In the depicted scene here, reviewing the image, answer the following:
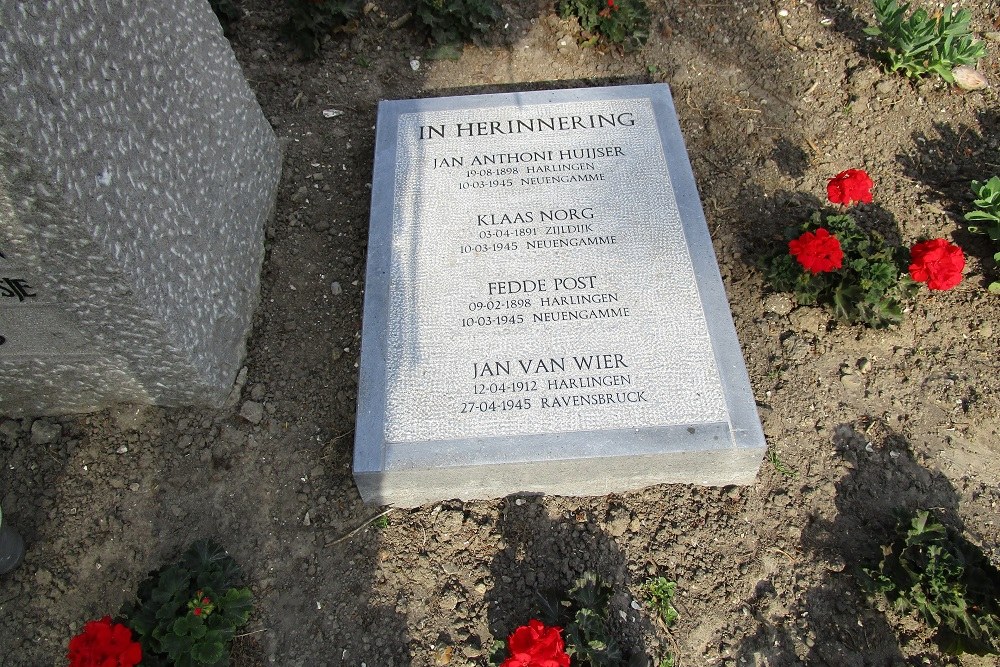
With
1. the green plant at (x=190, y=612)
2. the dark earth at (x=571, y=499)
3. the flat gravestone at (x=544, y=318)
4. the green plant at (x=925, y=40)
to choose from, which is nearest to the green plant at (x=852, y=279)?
the dark earth at (x=571, y=499)

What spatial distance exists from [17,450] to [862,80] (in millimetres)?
4397

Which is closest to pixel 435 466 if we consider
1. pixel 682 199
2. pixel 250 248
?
pixel 250 248

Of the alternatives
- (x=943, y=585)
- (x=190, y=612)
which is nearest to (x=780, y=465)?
(x=943, y=585)

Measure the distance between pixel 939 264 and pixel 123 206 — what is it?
297 centimetres

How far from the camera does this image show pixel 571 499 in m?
2.71

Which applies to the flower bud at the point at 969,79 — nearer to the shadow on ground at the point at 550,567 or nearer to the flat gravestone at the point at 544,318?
the flat gravestone at the point at 544,318

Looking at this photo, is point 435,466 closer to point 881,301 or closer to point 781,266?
point 781,266

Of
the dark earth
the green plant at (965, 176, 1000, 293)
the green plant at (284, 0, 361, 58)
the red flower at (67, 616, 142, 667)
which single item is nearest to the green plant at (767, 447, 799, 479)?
the dark earth

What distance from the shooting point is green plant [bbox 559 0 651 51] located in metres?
3.84

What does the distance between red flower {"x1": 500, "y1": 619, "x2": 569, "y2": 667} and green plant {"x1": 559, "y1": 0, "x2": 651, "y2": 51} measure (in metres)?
3.12

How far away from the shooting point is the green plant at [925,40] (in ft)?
11.8

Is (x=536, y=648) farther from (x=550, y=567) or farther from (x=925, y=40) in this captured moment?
(x=925, y=40)

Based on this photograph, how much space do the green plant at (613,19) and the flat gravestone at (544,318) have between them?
2.48 ft

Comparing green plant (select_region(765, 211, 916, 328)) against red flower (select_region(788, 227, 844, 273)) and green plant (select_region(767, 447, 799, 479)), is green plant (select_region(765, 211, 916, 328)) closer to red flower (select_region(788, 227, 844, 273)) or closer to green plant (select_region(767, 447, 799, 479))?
red flower (select_region(788, 227, 844, 273))
